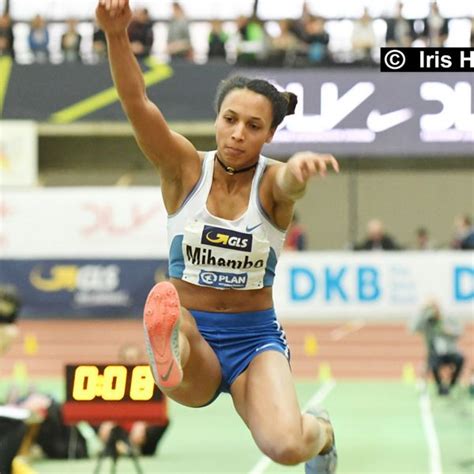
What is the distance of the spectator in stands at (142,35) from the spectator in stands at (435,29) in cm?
441

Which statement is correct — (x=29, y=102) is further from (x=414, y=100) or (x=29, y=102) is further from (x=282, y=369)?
(x=282, y=369)

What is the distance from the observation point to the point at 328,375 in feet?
65.5

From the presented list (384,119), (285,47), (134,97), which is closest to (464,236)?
(384,119)

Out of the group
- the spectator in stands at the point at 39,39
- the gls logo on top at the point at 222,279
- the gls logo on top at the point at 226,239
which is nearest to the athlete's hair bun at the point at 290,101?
the gls logo on top at the point at 226,239

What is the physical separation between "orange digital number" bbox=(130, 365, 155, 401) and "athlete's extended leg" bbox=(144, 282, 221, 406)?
1609mm

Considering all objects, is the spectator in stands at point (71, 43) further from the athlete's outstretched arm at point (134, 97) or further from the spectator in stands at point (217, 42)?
the athlete's outstretched arm at point (134, 97)

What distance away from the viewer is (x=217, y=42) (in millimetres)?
19531

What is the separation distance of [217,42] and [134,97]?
14.3 metres

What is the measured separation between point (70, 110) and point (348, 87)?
15.4 feet

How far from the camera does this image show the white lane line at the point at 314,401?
1020 cm

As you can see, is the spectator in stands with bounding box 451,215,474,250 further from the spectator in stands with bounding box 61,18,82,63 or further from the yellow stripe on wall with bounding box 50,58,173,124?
the spectator in stands with bounding box 61,18,82,63

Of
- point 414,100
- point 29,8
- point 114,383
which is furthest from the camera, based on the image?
point 29,8

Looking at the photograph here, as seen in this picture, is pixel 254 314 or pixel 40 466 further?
pixel 40 466

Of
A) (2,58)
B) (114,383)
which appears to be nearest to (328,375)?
(2,58)
